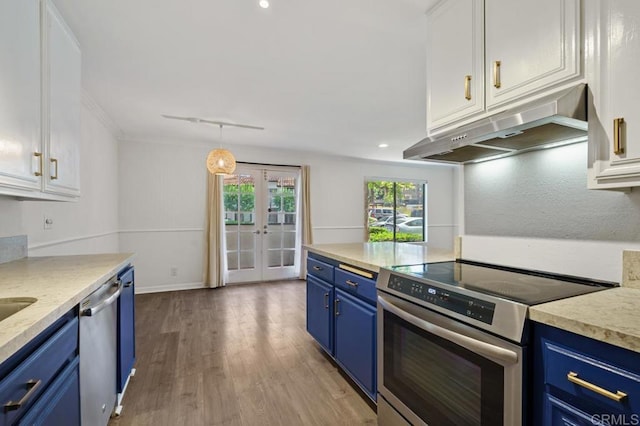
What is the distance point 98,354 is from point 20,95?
126 cm

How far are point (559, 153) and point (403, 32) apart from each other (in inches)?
47.3

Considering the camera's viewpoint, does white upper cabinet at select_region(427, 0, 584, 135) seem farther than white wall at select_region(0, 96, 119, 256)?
No

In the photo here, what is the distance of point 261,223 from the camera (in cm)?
529

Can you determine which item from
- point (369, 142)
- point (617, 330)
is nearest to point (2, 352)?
point (617, 330)

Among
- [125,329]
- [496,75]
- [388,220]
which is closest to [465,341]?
[496,75]

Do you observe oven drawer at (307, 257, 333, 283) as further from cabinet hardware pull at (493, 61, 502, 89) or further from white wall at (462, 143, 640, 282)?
cabinet hardware pull at (493, 61, 502, 89)

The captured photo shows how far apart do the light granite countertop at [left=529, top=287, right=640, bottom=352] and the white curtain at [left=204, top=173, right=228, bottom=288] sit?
15.0 feet

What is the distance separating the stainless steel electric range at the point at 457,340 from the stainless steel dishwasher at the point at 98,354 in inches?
53.8

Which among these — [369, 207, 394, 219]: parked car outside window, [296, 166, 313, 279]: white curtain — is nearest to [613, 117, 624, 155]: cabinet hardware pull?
[296, 166, 313, 279]: white curtain

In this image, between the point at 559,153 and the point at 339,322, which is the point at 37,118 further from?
the point at 559,153

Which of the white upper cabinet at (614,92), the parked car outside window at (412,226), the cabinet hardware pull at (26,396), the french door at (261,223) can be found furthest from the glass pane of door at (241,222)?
the white upper cabinet at (614,92)

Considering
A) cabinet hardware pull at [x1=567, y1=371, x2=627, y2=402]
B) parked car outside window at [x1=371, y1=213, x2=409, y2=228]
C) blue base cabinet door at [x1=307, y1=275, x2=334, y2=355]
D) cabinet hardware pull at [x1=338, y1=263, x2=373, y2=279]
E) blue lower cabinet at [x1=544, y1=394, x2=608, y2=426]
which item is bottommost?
blue base cabinet door at [x1=307, y1=275, x2=334, y2=355]

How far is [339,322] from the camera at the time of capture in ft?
7.07

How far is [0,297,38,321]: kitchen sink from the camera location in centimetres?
102
